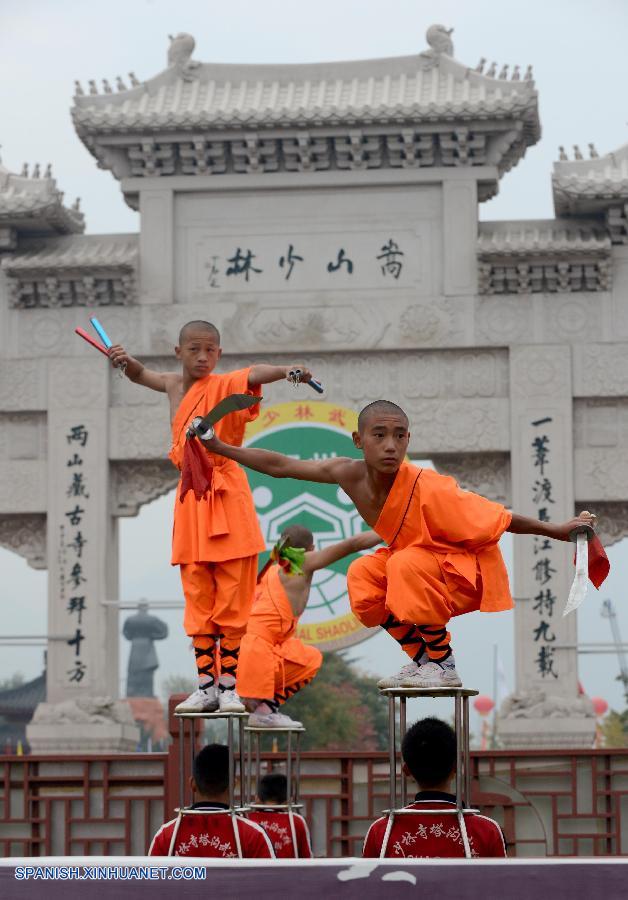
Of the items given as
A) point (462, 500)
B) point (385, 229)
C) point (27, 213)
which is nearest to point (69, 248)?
point (27, 213)

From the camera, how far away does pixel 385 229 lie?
1375 centimetres

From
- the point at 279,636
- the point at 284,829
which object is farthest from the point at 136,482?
the point at 284,829

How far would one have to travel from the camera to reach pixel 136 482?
45.2ft

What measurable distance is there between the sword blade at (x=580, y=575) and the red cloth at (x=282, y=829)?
6.31ft

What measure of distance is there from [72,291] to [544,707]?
5661 millimetres

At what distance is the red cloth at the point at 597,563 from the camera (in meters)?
4.42

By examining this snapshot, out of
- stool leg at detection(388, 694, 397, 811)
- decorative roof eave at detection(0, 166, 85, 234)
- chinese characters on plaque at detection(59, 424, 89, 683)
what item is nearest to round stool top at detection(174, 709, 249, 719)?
stool leg at detection(388, 694, 397, 811)

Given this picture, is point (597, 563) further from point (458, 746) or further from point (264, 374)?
point (264, 374)

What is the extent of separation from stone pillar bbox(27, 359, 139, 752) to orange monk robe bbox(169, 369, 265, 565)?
25.8 ft

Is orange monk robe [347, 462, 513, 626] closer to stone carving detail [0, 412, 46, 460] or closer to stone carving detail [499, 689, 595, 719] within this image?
stone carving detail [499, 689, 595, 719]

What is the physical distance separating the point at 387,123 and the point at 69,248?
321 cm

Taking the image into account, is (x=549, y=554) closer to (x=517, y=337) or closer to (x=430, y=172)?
(x=517, y=337)

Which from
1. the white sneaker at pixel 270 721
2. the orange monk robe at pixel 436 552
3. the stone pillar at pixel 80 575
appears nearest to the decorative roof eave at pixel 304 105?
the stone pillar at pixel 80 575

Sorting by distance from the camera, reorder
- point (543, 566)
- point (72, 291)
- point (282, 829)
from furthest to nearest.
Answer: point (72, 291)
point (543, 566)
point (282, 829)
